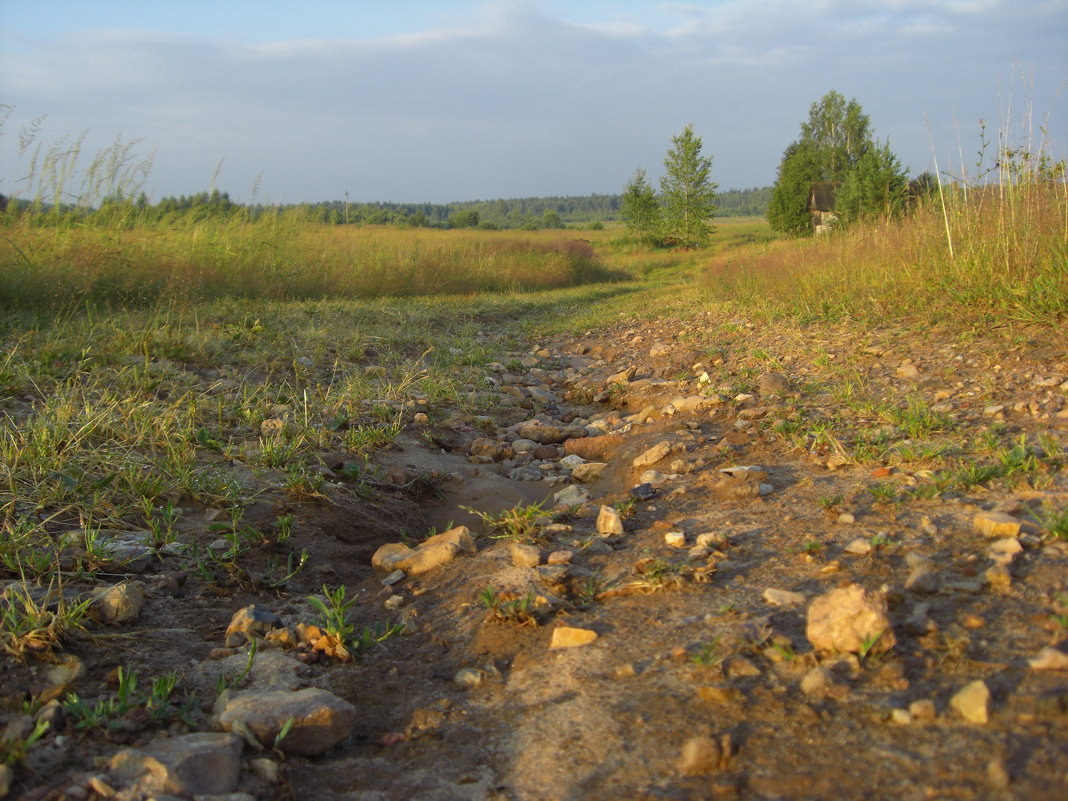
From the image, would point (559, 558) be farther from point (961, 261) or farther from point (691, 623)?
point (961, 261)

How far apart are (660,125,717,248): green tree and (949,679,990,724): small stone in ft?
121

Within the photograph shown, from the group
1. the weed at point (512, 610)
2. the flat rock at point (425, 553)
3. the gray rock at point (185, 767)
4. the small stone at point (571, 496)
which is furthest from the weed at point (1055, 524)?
the gray rock at point (185, 767)

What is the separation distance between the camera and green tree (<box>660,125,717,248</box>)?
37.0 m

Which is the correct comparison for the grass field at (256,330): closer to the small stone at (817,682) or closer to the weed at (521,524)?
the weed at (521,524)

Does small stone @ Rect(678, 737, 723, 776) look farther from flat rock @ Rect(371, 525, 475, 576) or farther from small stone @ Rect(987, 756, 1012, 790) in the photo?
flat rock @ Rect(371, 525, 475, 576)

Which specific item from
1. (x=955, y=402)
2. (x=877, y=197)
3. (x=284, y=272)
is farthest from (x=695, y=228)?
(x=955, y=402)

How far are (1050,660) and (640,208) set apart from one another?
132ft

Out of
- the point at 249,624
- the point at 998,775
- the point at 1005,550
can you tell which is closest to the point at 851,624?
the point at 998,775

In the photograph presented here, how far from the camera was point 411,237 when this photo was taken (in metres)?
13.7

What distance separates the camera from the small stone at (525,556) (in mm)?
2127

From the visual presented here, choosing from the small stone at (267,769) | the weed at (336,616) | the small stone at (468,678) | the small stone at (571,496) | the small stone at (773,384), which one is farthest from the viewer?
the small stone at (773,384)

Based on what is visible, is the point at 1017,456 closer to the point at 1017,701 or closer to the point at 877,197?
the point at 1017,701

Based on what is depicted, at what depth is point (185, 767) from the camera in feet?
4.40

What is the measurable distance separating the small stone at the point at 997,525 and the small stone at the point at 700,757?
110cm
